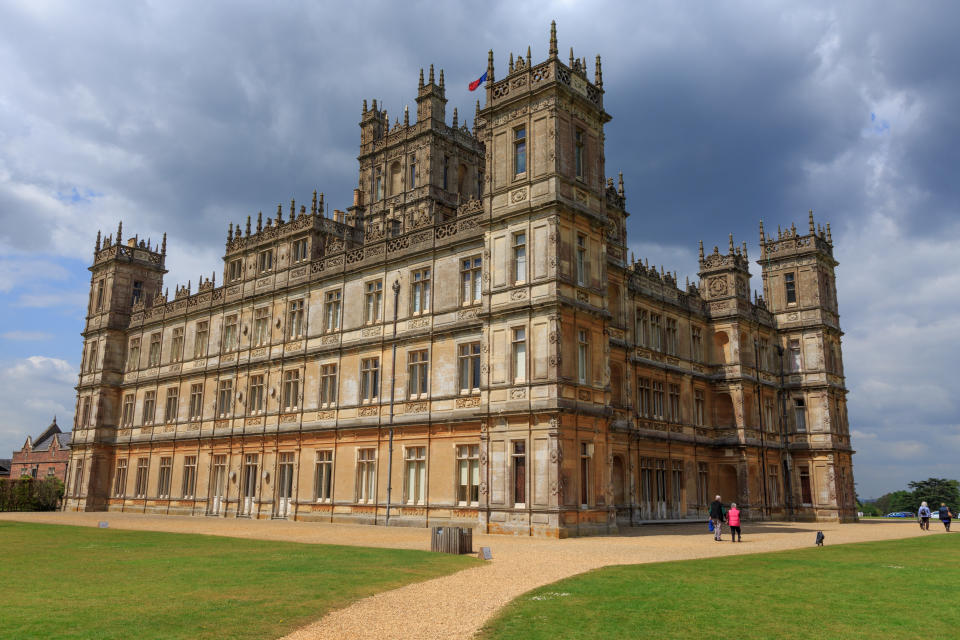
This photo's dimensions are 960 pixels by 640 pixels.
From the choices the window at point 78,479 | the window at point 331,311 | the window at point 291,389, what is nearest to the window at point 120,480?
the window at point 78,479

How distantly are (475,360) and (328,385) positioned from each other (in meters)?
10.2

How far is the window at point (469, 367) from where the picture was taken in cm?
3231

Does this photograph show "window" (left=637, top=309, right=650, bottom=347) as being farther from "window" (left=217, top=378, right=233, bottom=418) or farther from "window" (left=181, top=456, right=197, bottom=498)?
"window" (left=181, top=456, right=197, bottom=498)

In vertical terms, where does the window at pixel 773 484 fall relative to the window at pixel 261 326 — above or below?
below

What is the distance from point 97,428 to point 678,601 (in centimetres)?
5135

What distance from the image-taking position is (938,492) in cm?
7962

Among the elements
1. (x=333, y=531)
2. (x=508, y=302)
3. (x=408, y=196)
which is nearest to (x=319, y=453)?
(x=333, y=531)

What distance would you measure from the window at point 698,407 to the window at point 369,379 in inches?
778

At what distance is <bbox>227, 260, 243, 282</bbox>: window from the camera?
46781mm

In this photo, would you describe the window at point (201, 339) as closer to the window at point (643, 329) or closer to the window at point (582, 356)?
the window at point (643, 329)

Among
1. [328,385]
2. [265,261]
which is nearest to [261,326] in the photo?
[265,261]

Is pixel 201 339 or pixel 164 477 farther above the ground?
pixel 201 339

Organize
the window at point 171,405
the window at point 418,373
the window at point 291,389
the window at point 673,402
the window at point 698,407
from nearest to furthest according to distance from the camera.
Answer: the window at point 418,373 → the window at point 291,389 → the window at point 673,402 → the window at point 698,407 → the window at point 171,405

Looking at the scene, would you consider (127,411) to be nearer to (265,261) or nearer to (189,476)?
(189,476)
